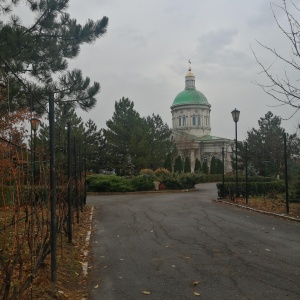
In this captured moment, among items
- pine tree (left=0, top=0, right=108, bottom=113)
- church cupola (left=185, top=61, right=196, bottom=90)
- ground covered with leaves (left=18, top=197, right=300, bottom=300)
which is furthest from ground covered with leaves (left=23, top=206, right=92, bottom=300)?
church cupola (left=185, top=61, right=196, bottom=90)

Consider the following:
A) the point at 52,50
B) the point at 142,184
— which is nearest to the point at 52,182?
the point at 52,50

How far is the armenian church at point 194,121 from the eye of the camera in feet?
245

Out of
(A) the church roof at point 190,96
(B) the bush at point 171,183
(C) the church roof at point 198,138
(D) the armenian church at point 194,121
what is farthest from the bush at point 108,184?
(A) the church roof at point 190,96

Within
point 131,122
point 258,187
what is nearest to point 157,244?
point 258,187

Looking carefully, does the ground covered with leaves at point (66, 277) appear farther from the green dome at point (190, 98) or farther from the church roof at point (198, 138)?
the green dome at point (190, 98)

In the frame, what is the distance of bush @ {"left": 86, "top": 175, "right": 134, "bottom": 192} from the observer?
88.2 feet

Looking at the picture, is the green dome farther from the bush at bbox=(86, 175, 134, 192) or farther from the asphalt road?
the asphalt road

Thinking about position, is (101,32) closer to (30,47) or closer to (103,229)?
(30,47)

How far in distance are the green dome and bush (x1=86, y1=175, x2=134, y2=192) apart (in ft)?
182

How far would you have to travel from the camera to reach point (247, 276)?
18.4 feet

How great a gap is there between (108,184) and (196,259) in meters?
20.7

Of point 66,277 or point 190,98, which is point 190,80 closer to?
point 190,98

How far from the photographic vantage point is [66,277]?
A: 561cm

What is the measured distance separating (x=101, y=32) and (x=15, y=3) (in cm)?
285
